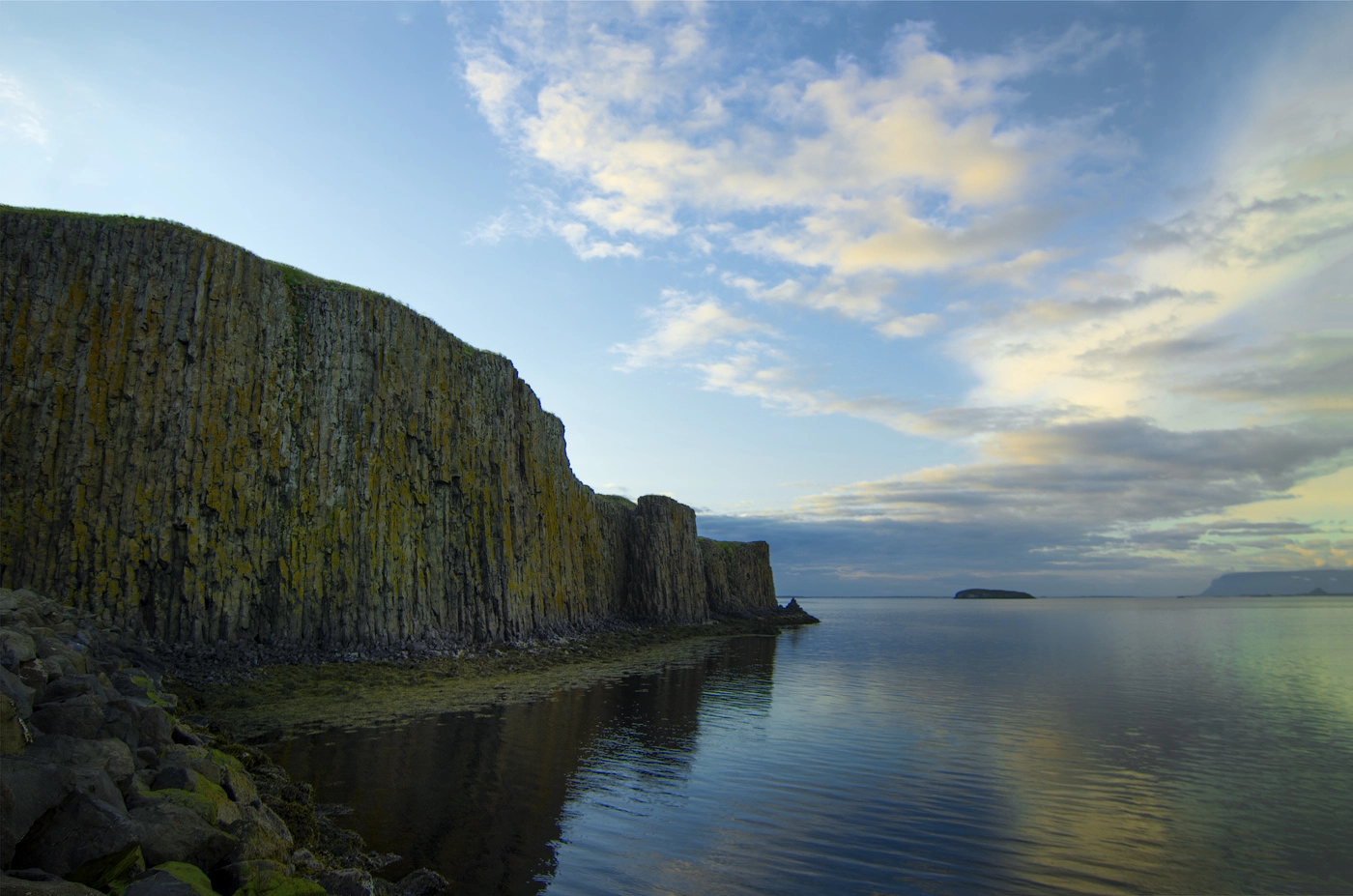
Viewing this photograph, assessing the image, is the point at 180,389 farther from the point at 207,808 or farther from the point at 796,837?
the point at 796,837

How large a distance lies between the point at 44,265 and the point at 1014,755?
38.8m

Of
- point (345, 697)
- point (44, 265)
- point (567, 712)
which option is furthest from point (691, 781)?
point (44, 265)

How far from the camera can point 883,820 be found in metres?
13.6

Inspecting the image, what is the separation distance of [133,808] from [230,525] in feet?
82.2

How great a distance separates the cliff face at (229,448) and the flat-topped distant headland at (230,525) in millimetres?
91

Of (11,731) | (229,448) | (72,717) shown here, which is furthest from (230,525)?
(11,731)

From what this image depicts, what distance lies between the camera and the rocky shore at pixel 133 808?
566 cm

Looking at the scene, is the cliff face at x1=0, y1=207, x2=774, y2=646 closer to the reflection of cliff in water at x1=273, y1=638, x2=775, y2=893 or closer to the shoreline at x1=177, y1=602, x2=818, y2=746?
the shoreline at x1=177, y1=602, x2=818, y2=746

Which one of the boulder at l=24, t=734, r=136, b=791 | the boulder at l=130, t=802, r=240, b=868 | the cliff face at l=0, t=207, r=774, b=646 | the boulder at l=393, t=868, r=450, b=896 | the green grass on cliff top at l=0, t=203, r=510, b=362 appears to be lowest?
the boulder at l=393, t=868, r=450, b=896

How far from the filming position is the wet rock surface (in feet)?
18.5

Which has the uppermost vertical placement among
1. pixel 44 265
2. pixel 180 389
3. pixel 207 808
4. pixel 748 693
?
pixel 44 265

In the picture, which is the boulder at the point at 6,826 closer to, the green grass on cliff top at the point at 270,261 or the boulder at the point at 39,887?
the boulder at the point at 39,887

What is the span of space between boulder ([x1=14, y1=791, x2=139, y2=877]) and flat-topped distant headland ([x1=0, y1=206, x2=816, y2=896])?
3.26ft

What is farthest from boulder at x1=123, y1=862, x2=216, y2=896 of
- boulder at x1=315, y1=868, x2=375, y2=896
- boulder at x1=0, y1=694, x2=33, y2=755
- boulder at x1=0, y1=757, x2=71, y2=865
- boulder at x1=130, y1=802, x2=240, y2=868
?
boulder at x1=0, y1=694, x2=33, y2=755
